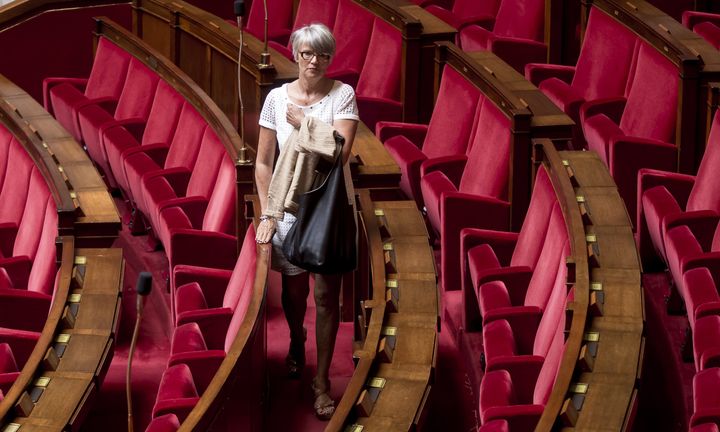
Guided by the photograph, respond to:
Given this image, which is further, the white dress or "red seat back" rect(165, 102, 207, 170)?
"red seat back" rect(165, 102, 207, 170)

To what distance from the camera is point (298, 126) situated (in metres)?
0.75

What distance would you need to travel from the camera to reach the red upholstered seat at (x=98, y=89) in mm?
1175

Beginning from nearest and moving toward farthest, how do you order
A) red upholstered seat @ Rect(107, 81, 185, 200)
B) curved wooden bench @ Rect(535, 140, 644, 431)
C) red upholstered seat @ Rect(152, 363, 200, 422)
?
curved wooden bench @ Rect(535, 140, 644, 431), red upholstered seat @ Rect(152, 363, 200, 422), red upholstered seat @ Rect(107, 81, 185, 200)

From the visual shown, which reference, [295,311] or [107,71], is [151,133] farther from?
[295,311]

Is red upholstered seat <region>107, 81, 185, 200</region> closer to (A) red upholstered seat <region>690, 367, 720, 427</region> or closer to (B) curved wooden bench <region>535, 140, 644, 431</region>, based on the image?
(B) curved wooden bench <region>535, 140, 644, 431</region>

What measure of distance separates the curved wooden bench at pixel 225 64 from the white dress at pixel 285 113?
97mm

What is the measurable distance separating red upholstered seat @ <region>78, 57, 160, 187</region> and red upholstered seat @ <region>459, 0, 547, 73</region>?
26 centimetres

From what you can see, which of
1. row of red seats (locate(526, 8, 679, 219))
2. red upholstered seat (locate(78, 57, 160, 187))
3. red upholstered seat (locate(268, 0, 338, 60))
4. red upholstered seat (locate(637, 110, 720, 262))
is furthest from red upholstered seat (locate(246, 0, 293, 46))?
red upholstered seat (locate(637, 110, 720, 262))

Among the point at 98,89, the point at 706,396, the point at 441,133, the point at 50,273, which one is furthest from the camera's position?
the point at 98,89

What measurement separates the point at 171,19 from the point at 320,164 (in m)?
0.46

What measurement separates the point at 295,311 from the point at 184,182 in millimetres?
255

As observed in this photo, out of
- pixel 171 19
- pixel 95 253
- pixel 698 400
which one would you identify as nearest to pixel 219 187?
pixel 95 253

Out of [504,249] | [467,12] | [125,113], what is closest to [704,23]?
[467,12]

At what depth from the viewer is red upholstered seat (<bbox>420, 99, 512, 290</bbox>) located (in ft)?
2.90
